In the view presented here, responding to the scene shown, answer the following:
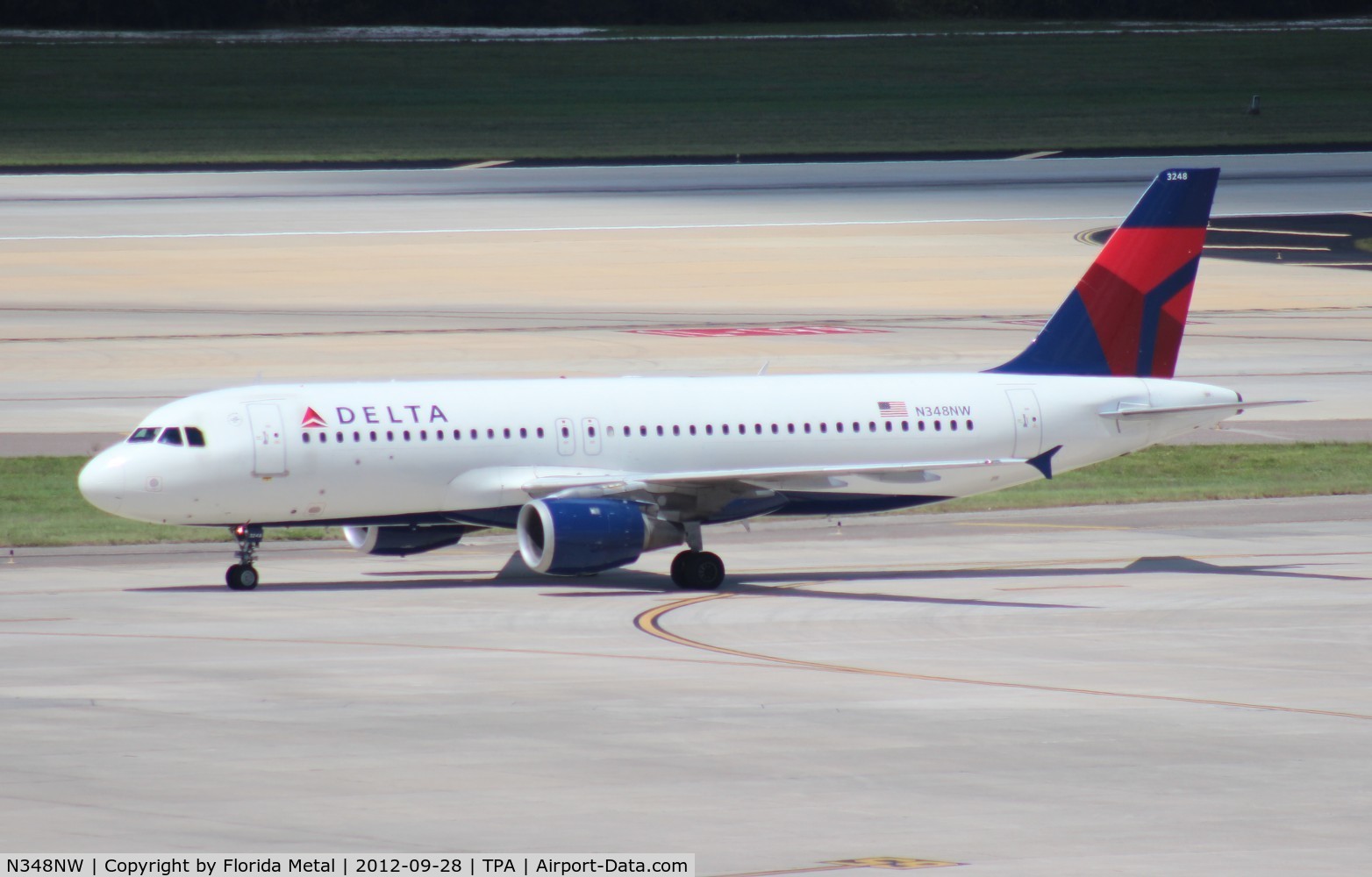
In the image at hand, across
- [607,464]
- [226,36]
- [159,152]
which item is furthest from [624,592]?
[226,36]

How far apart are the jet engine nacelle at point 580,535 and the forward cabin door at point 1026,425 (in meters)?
7.68

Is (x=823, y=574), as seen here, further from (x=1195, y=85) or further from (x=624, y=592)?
(x=1195, y=85)

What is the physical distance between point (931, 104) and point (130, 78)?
51.3 metres

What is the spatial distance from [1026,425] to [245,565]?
13.9 metres

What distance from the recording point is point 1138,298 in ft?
134

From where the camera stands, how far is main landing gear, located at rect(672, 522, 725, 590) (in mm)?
36062

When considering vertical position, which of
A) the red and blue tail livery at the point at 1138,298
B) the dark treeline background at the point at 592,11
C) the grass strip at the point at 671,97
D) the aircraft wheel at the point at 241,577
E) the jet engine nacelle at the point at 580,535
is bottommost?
the aircraft wheel at the point at 241,577

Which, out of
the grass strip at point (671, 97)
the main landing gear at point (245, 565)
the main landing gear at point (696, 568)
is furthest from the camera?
the grass strip at point (671, 97)

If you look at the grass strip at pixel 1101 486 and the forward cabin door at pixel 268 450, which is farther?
the grass strip at pixel 1101 486

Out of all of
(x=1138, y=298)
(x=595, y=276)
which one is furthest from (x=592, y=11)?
(x=1138, y=298)

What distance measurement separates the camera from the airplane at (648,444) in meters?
34.8

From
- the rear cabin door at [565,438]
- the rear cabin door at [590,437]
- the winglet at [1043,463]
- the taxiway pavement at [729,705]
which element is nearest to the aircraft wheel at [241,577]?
the taxiway pavement at [729,705]

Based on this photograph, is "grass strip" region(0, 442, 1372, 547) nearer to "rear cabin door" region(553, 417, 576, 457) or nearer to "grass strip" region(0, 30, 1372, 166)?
"rear cabin door" region(553, 417, 576, 457)
